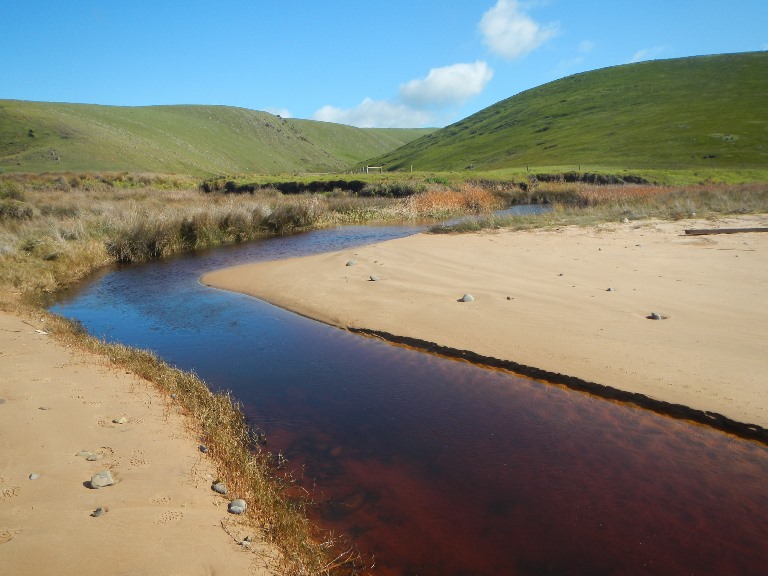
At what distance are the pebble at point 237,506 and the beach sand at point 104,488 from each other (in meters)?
0.06

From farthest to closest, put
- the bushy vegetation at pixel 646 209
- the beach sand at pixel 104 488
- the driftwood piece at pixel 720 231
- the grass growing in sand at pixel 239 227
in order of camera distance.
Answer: the bushy vegetation at pixel 646 209
the driftwood piece at pixel 720 231
the grass growing in sand at pixel 239 227
the beach sand at pixel 104 488

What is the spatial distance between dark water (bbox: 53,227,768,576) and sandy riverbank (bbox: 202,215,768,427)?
0.73 meters

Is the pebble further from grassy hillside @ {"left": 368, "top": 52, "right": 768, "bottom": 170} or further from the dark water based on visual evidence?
grassy hillside @ {"left": 368, "top": 52, "right": 768, "bottom": 170}

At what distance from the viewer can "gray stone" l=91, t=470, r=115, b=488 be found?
4.26 meters

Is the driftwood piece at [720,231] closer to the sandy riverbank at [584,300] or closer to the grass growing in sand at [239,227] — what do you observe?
the sandy riverbank at [584,300]

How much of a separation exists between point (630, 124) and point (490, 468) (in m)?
70.4

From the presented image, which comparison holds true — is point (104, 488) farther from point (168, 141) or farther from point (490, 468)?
point (168, 141)

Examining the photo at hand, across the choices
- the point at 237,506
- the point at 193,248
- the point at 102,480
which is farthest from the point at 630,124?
the point at 102,480

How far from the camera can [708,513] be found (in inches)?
174

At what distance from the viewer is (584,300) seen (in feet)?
32.2

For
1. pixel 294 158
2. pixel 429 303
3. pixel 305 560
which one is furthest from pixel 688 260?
pixel 294 158

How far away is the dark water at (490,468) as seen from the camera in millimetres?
4074

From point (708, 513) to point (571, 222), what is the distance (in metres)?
16.8

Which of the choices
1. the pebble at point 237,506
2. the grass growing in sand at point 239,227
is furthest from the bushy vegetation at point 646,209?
the pebble at point 237,506
